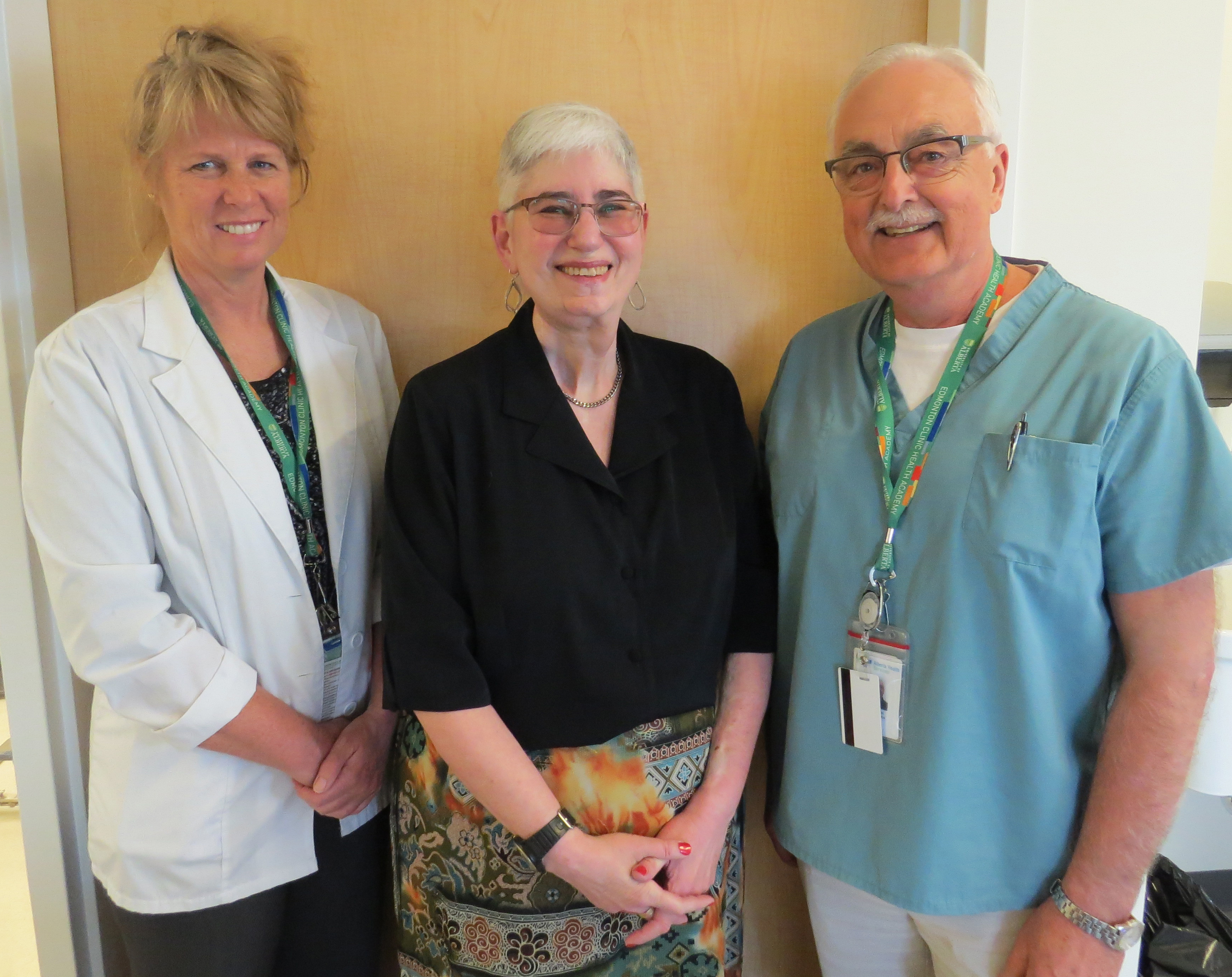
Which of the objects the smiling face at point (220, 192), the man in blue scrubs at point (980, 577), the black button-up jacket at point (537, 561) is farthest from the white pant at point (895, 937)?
the smiling face at point (220, 192)

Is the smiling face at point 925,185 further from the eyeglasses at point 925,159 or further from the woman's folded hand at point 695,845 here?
the woman's folded hand at point 695,845

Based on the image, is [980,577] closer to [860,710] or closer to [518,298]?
[860,710]

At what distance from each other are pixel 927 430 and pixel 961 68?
55 cm

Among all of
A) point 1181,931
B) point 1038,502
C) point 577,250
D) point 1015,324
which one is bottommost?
point 1181,931

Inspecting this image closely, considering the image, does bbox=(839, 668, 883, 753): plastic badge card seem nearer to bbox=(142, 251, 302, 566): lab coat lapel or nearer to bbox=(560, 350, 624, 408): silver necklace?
bbox=(560, 350, 624, 408): silver necklace

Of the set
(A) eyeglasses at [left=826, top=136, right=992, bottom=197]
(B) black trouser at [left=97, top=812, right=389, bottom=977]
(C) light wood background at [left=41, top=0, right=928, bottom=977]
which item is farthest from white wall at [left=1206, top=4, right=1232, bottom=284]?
(B) black trouser at [left=97, top=812, right=389, bottom=977]

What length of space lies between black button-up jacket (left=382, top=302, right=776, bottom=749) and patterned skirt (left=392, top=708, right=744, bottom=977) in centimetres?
6

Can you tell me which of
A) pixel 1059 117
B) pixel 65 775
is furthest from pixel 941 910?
pixel 65 775

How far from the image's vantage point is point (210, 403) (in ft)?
4.25

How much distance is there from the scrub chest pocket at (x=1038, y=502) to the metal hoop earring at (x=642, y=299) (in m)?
0.79

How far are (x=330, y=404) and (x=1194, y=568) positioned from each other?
1.32 meters

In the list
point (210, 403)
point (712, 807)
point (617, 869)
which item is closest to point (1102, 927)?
point (712, 807)

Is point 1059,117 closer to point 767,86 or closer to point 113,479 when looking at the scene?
point 767,86

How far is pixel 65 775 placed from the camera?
164 cm
